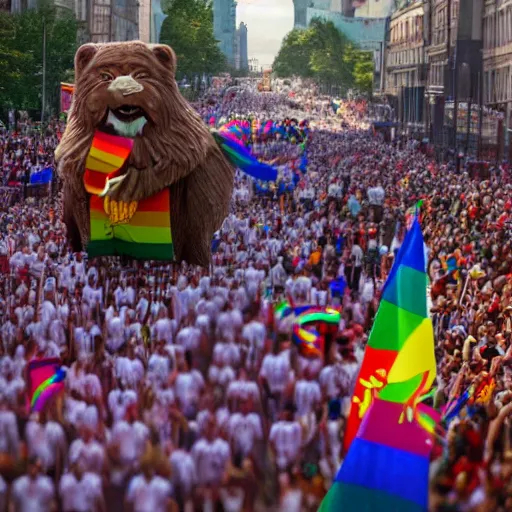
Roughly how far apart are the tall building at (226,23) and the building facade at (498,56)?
12467 cm

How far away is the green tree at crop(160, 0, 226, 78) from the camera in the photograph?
2874 inches

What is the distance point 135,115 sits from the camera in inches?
426

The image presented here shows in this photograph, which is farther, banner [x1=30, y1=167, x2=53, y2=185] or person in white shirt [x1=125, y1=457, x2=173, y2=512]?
banner [x1=30, y1=167, x2=53, y2=185]

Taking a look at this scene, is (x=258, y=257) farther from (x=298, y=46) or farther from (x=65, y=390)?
(x=298, y=46)

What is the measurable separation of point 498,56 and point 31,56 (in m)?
13.5

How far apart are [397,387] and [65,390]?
7.27ft

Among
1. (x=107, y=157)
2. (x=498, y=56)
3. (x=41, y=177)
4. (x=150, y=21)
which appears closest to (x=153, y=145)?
(x=107, y=157)

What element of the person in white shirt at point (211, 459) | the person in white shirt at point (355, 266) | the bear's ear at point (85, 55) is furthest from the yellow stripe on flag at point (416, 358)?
the person in white shirt at point (355, 266)

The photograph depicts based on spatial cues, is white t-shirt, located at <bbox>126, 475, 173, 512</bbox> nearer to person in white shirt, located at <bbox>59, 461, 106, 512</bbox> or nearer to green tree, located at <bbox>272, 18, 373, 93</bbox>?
person in white shirt, located at <bbox>59, 461, 106, 512</bbox>

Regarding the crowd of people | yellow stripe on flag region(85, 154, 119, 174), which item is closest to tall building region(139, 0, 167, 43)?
the crowd of people

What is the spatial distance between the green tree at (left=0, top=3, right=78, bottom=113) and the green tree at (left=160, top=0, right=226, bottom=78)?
26.3m

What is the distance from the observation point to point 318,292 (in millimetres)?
11758

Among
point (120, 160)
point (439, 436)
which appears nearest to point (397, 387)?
point (439, 436)

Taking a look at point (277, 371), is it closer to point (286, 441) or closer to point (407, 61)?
point (286, 441)
